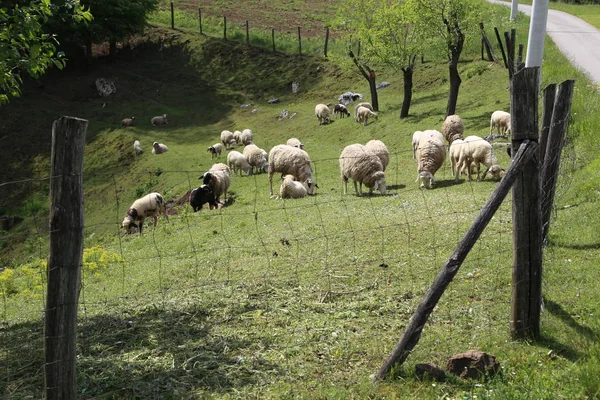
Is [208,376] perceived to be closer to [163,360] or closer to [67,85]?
[163,360]

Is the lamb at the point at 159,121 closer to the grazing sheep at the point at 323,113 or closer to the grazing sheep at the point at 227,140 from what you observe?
the grazing sheep at the point at 227,140

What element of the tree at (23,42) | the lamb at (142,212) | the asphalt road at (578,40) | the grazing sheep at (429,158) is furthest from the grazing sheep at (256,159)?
the tree at (23,42)

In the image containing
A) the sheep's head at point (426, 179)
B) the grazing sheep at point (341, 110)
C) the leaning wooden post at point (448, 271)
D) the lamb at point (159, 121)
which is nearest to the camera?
the leaning wooden post at point (448, 271)

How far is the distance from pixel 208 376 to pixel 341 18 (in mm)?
32899

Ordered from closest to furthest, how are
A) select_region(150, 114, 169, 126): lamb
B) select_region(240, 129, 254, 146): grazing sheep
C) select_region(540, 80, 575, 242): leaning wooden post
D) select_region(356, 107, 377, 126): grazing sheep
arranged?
select_region(540, 80, 575, 242): leaning wooden post < select_region(356, 107, 377, 126): grazing sheep < select_region(240, 129, 254, 146): grazing sheep < select_region(150, 114, 169, 126): lamb

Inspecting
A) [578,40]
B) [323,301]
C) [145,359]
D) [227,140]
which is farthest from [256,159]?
[578,40]

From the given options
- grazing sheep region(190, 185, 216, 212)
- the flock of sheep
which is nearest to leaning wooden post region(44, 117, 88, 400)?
the flock of sheep

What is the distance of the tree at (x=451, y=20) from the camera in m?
28.5

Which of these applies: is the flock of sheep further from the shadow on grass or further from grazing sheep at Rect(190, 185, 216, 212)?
the shadow on grass

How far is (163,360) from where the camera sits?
686cm

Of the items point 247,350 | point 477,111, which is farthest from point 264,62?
point 247,350

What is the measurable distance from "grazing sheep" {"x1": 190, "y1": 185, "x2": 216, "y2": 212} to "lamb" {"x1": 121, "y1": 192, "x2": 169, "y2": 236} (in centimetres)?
113

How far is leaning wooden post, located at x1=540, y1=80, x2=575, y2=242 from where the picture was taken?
7856 millimetres

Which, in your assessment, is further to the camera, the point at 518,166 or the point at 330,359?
the point at 330,359
